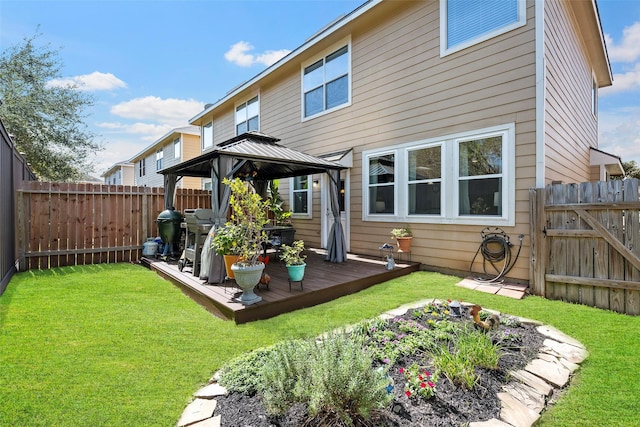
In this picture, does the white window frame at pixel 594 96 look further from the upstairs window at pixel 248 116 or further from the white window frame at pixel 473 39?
the upstairs window at pixel 248 116

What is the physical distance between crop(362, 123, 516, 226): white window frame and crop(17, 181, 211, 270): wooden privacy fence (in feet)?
18.4

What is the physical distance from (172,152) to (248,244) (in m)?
15.7

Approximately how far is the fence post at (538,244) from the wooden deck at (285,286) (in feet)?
6.47

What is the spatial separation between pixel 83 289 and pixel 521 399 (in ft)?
18.9

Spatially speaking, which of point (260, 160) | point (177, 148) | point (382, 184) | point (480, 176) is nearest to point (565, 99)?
point (480, 176)

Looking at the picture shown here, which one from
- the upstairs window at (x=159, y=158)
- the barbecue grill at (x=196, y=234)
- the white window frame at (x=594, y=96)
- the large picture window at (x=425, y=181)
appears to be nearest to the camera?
the barbecue grill at (x=196, y=234)

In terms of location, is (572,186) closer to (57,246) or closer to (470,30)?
(470,30)

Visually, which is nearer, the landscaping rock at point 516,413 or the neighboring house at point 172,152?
the landscaping rock at point 516,413

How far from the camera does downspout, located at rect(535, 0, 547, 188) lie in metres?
4.54

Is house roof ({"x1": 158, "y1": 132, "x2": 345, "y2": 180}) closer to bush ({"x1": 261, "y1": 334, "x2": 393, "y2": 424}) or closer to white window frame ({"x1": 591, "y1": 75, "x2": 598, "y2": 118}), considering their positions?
bush ({"x1": 261, "y1": 334, "x2": 393, "y2": 424})

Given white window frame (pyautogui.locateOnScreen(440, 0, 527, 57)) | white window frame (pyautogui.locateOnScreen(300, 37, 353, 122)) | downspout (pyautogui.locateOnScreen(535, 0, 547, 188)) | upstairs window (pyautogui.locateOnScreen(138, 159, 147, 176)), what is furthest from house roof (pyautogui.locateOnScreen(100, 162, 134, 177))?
downspout (pyautogui.locateOnScreen(535, 0, 547, 188))

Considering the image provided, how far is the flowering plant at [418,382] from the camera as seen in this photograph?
76.4 inches

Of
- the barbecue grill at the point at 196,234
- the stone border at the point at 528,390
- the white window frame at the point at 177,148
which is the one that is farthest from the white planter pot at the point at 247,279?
the white window frame at the point at 177,148

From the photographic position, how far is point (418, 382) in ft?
6.64
